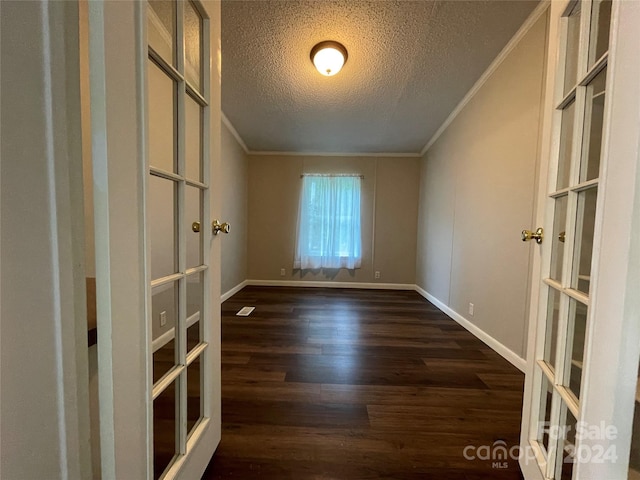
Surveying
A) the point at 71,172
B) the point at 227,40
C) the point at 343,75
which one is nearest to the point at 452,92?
the point at 343,75

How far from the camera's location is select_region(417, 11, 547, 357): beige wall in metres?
1.88

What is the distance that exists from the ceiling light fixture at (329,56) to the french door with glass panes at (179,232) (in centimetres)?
145

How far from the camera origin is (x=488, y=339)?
91.0 inches

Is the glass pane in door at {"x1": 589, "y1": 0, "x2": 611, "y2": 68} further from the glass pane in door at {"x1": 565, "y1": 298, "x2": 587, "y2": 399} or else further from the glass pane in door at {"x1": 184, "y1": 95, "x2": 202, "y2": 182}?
the glass pane in door at {"x1": 184, "y1": 95, "x2": 202, "y2": 182}

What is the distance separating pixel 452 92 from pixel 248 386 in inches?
128

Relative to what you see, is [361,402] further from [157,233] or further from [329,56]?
[329,56]

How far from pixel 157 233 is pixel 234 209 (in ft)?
11.2

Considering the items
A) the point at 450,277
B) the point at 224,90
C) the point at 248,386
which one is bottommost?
the point at 248,386

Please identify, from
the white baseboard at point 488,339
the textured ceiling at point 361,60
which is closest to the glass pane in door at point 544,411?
the white baseboard at point 488,339

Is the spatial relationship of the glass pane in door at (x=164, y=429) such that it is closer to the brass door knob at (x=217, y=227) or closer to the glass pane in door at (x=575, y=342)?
the brass door knob at (x=217, y=227)

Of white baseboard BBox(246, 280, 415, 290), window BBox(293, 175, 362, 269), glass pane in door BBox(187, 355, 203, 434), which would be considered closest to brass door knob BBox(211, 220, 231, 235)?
glass pane in door BBox(187, 355, 203, 434)

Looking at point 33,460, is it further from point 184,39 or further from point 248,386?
point 248,386

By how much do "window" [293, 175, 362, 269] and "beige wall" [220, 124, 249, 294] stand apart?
0.96 m

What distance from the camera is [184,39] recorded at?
33.8 inches
